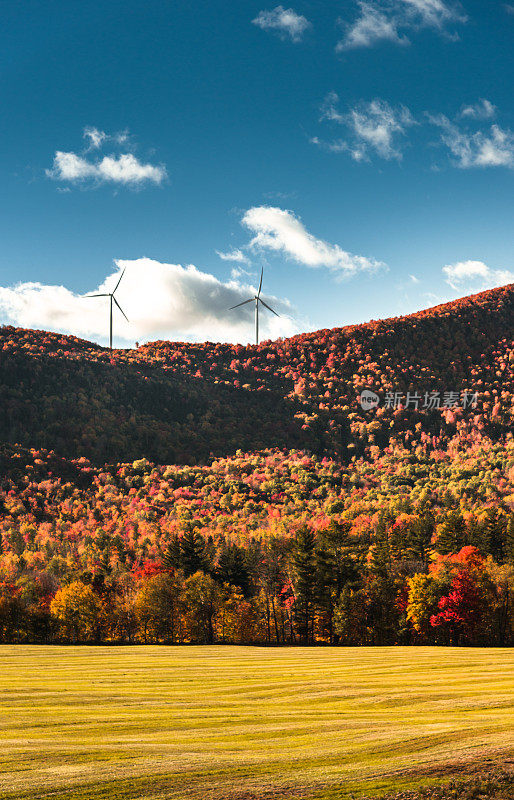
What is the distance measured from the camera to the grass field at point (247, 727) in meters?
17.7

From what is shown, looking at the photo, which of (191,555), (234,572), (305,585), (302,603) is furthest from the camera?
(191,555)

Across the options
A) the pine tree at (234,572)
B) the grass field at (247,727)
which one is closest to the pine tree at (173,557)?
the pine tree at (234,572)

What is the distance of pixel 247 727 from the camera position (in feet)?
85.3

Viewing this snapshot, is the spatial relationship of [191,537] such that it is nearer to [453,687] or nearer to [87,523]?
[453,687]

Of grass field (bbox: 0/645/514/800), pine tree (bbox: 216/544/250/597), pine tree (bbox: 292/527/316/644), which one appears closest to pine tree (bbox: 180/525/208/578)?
pine tree (bbox: 216/544/250/597)

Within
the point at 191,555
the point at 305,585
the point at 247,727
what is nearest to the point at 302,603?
the point at 305,585

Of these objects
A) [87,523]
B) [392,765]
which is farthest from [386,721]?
[87,523]

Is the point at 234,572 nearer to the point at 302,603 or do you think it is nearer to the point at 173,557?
the point at 173,557

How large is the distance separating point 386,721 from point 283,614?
6225 centimetres

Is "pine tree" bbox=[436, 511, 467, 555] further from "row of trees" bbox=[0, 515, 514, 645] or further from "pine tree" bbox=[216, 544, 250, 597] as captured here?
"pine tree" bbox=[216, 544, 250, 597]

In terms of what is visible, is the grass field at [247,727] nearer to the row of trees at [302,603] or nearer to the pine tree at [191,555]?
the row of trees at [302,603]

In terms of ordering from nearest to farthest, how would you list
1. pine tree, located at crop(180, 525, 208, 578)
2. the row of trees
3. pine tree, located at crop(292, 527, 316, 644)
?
the row of trees
pine tree, located at crop(292, 527, 316, 644)
pine tree, located at crop(180, 525, 208, 578)

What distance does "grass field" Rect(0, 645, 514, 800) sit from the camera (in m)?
17.7

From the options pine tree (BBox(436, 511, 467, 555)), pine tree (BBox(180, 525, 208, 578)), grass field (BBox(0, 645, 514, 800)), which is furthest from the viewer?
→ pine tree (BBox(436, 511, 467, 555))
